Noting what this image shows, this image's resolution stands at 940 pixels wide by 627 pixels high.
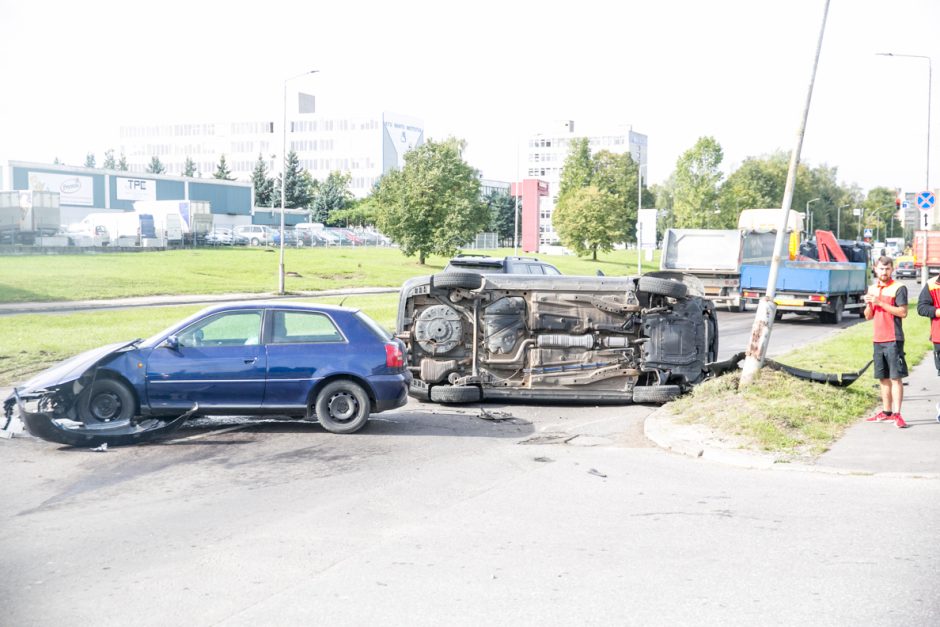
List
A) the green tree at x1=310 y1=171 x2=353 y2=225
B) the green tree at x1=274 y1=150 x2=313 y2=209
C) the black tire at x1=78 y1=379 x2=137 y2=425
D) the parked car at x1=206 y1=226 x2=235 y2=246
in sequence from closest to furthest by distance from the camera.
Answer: the black tire at x1=78 y1=379 x2=137 y2=425
the parked car at x1=206 y1=226 x2=235 y2=246
the green tree at x1=274 y1=150 x2=313 y2=209
the green tree at x1=310 y1=171 x2=353 y2=225

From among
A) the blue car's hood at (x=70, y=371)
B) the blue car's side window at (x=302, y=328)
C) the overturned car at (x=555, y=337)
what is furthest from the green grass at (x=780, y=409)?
the blue car's hood at (x=70, y=371)

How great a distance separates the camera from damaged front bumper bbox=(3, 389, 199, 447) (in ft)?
29.9

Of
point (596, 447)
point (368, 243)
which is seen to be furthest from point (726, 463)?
point (368, 243)

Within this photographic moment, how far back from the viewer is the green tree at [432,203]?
5684 cm

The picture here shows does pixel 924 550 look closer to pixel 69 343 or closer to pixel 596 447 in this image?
pixel 596 447

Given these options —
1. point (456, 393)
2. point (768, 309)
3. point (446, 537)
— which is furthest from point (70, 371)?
point (768, 309)

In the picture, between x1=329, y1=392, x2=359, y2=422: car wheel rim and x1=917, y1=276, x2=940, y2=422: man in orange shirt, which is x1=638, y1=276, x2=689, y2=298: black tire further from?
x1=329, y1=392, x2=359, y2=422: car wheel rim

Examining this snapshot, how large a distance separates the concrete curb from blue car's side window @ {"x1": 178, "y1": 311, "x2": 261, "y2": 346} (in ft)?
14.8

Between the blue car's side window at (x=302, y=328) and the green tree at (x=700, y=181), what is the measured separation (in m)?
62.0

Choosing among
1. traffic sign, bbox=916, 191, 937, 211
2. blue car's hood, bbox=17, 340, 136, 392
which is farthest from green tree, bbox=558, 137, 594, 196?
blue car's hood, bbox=17, 340, 136, 392

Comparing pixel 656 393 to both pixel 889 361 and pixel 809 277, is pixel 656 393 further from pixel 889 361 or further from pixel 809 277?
pixel 809 277

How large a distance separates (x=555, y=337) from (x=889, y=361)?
399 centimetres

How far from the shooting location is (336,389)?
10.1 metres

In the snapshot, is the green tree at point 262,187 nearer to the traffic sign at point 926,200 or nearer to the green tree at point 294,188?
the green tree at point 294,188
